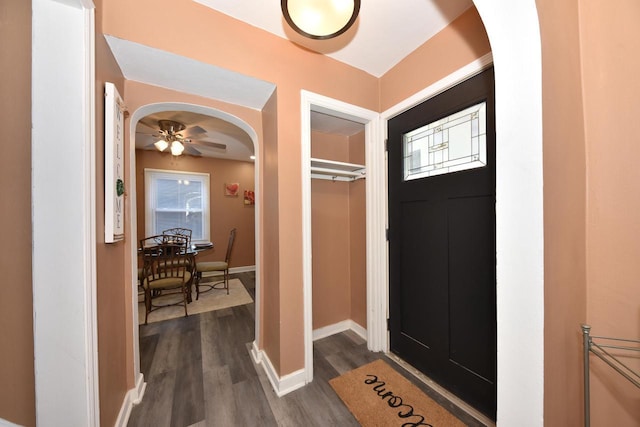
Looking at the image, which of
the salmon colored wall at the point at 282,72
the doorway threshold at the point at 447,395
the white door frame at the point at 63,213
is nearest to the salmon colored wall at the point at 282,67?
the salmon colored wall at the point at 282,72

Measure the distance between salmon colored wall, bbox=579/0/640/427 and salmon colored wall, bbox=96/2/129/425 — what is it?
240 cm

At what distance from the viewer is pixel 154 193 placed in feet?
14.4

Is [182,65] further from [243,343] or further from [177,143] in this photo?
[243,343]

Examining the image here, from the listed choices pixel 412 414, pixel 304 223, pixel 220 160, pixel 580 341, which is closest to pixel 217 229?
pixel 220 160

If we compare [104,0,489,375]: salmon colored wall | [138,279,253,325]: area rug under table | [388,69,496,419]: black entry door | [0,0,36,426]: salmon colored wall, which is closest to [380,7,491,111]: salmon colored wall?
[104,0,489,375]: salmon colored wall

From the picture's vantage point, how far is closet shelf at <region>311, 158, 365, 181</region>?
2.13m

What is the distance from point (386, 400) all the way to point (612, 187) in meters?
1.77

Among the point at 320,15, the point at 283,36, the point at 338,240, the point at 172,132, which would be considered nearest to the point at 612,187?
the point at 320,15

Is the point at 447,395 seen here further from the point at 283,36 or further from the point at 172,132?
the point at 172,132

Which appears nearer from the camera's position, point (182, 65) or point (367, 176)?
point (182, 65)

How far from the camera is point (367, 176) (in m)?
2.07

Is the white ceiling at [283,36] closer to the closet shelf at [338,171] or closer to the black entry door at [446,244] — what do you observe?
the black entry door at [446,244]

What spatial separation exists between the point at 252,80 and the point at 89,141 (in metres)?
1.06

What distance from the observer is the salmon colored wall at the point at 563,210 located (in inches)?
28.8
